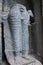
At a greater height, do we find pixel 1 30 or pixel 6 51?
pixel 1 30

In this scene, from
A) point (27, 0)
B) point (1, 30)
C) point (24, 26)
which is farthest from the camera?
point (27, 0)

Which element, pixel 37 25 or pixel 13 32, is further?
pixel 37 25

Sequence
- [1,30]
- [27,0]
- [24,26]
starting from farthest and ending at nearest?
1. [27,0]
2. [24,26]
3. [1,30]

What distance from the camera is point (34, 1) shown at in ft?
7.98

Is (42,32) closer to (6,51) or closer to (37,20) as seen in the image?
(37,20)

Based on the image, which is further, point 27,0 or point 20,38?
point 27,0

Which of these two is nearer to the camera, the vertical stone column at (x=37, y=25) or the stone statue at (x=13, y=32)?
the stone statue at (x=13, y=32)

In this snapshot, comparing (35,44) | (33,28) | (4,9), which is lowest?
(35,44)

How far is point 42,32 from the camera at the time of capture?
2.44 m

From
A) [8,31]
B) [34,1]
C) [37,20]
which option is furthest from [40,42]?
[8,31]

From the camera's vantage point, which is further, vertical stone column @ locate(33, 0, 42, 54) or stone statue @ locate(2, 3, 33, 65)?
vertical stone column @ locate(33, 0, 42, 54)

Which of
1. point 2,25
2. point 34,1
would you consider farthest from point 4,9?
point 34,1

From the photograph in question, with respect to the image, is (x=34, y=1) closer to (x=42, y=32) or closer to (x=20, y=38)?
(x=42, y=32)

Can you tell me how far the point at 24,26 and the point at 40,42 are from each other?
52cm
